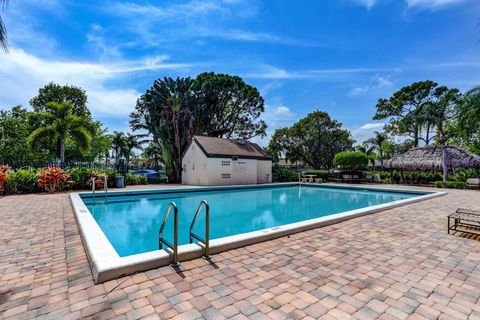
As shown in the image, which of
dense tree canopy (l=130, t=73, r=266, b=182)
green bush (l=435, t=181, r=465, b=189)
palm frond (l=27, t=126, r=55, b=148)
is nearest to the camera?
palm frond (l=27, t=126, r=55, b=148)

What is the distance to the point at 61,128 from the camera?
1762cm

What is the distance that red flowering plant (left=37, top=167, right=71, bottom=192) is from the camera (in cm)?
Answer: 1286

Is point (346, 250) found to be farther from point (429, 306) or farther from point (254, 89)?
point (254, 89)

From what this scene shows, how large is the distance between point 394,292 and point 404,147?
156ft

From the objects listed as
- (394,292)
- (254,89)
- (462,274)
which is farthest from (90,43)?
(254,89)

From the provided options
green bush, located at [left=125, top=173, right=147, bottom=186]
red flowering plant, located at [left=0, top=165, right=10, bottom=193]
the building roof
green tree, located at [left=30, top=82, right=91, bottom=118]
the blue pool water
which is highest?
green tree, located at [left=30, top=82, right=91, bottom=118]

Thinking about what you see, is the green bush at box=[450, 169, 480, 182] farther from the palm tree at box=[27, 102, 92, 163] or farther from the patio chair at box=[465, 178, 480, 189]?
the palm tree at box=[27, 102, 92, 163]

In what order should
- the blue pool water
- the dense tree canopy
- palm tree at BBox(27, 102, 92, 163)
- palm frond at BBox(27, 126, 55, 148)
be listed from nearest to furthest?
the blue pool water
palm frond at BBox(27, 126, 55, 148)
palm tree at BBox(27, 102, 92, 163)
the dense tree canopy

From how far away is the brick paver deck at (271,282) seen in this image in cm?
260

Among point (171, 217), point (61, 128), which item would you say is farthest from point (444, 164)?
point (61, 128)

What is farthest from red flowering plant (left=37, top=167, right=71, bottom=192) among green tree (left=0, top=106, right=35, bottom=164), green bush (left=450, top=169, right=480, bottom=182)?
green bush (left=450, top=169, right=480, bottom=182)

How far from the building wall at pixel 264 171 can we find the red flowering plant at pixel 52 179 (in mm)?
14749

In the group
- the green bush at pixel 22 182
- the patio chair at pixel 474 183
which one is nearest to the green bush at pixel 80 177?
the green bush at pixel 22 182

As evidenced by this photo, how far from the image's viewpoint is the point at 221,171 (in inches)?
782
